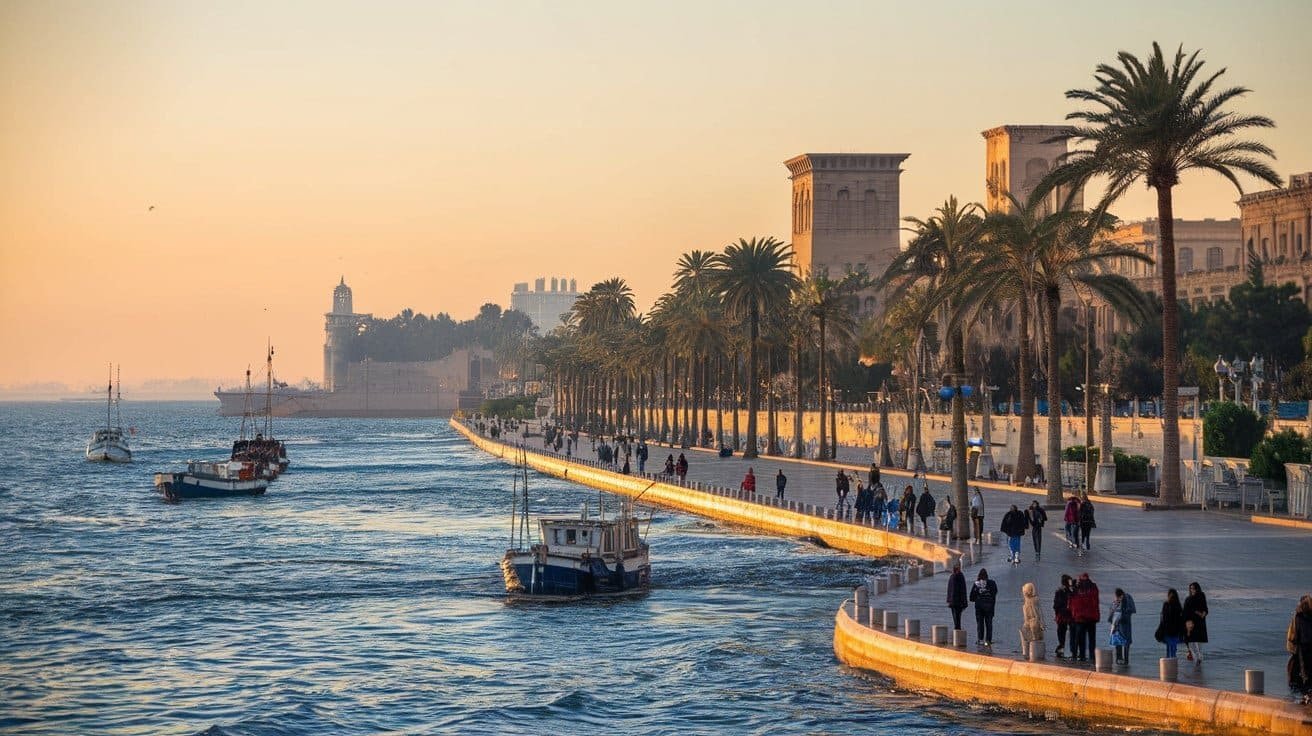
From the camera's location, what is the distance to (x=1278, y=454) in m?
47.4

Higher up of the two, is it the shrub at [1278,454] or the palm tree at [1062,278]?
the palm tree at [1062,278]

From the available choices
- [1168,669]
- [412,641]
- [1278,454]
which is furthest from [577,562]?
[1168,669]

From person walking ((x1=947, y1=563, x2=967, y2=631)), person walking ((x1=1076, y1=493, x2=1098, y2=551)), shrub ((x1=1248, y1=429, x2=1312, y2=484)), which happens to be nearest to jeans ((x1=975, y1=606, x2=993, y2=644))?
person walking ((x1=947, y1=563, x2=967, y2=631))

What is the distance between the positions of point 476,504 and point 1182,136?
4389cm

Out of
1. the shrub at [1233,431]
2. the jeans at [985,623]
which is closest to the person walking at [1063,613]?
the jeans at [985,623]

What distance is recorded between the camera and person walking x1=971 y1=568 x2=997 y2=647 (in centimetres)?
2592

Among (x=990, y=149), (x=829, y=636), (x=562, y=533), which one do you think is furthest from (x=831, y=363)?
(x=829, y=636)

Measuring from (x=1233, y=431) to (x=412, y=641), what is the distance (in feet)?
102

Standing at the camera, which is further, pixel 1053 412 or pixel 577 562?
pixel 1053 412

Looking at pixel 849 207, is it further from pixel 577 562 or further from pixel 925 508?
pixel 577 562

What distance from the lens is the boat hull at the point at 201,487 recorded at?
301 feet

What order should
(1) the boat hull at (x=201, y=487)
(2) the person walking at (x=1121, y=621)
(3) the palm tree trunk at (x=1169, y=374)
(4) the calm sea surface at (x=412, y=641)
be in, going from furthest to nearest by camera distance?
(1) the boat hull at (x=201, y=487) < (3) the palm tree trunk at (x=1169, y=374) < (4) the calm sea surface at (x=412, y=641) < (2) the person walking at (x=1121, y=621)

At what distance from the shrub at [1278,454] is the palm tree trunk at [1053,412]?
5.66 metres

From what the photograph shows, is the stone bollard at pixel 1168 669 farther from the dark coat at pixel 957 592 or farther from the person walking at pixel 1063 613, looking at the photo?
the dark coat at pixel 957 592
